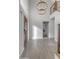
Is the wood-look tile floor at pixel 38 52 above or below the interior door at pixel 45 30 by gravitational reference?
below

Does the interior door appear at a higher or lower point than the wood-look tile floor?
higher

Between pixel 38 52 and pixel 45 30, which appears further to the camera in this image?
pixel 45 30

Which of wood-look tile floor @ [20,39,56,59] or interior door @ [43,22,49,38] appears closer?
wood-look tile floor @ [20,39,56,59]

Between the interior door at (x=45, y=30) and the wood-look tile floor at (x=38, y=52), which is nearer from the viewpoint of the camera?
the wood-look tile floor at (x=38, y=52)

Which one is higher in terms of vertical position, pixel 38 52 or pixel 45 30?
pixel 45 30
